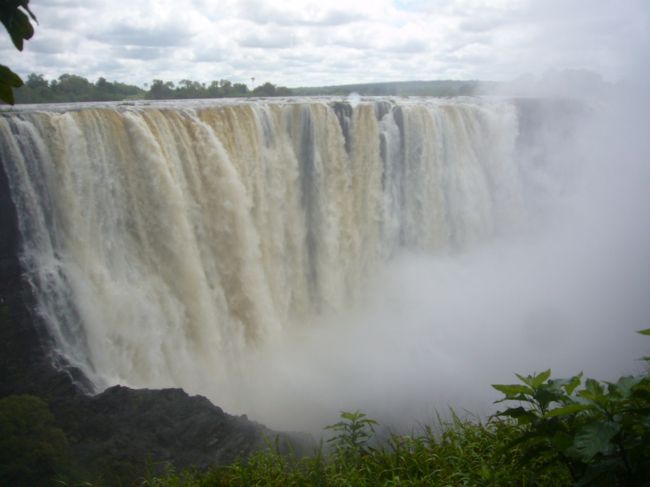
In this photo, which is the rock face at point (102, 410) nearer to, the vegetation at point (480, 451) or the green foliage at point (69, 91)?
the vegetation at point (480, 451)

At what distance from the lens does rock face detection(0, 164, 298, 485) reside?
7566 millimetres

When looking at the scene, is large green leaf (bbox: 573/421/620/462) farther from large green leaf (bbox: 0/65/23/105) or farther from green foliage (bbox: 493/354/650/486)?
large green leaf (bbox: 0/65/23/105)

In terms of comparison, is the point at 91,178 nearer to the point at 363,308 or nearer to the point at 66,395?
the point at 66,395

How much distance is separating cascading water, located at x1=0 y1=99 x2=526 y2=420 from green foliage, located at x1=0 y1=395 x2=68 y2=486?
3.71 ft

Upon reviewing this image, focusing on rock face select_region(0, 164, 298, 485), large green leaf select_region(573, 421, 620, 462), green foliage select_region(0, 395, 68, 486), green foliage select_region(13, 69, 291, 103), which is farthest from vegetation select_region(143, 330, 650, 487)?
green foliage select_region(13, 69, 291, 103)

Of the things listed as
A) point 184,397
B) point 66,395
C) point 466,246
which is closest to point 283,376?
point 184,397

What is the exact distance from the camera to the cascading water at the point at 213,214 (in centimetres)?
936

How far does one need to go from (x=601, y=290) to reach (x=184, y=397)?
11.7 m

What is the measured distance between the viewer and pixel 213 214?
11.6 m

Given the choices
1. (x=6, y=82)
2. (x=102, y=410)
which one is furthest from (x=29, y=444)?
(x=6, y=82)

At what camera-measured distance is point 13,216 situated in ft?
29.2

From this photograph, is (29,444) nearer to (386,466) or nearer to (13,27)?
(386,466)

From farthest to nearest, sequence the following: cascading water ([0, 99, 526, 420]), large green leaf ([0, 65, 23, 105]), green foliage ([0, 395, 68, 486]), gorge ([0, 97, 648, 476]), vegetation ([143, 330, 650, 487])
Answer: gorge ([0, 97, 648, 476]) < cascading water ([0, 99, 526, 420]) < green foliage ([0, 395, 68, 486]) < large green leaf ([0, 65, 23, 105]) < vegetation ([143, 330, 650, 487])

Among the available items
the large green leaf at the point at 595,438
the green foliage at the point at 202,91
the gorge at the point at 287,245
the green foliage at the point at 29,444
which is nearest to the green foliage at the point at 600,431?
the large green leaf at the point at 595,438
